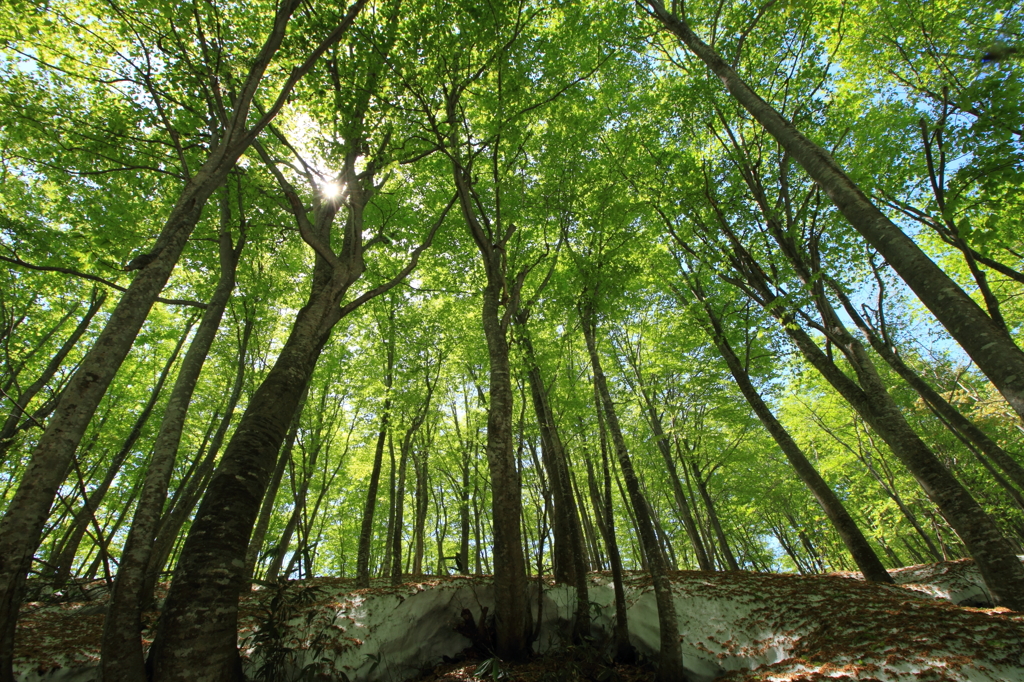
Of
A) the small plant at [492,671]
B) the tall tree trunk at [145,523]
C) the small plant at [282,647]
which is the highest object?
the tall tree trunk at [145,523]

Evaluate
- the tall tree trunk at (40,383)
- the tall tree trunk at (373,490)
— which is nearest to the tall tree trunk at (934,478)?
the tall tree trunk at (373,490)

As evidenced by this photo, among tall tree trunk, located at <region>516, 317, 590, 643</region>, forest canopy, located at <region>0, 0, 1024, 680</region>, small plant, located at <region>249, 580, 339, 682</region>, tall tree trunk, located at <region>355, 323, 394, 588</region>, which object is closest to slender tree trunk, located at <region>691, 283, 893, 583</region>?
forest canopy, located at <region>0, 0, 1024, 680</region>

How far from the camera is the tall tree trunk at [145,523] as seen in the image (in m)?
3.37

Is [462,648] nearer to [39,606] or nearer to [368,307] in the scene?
[39,606]

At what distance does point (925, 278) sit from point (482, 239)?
6.53 meters

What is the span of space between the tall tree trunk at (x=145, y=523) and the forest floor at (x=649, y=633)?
4.49ft

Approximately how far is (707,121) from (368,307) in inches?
431

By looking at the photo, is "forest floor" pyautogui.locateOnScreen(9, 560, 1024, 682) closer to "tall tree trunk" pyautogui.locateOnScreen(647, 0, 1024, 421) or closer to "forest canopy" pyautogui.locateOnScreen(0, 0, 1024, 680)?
"forest canopy" pyautogui.locateOnScreen(0, 0, 1024, 680)

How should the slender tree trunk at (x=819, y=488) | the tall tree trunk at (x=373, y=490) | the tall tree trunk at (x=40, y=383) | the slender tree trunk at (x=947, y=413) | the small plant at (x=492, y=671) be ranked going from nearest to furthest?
the small plant at (x=492, y=671) < the slender tree trunk at (x=947, y=413) < the slender tree trunk at (x=819, y=488) < the tall tree trunk at (x=40, y=383) < the tall tree trunk at (x=373, y=490)

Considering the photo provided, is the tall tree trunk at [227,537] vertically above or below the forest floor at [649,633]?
above

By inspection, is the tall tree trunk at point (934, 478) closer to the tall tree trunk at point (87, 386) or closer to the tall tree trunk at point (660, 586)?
the tall tree trunk at point (660, 586)

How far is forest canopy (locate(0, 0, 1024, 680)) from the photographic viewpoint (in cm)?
416

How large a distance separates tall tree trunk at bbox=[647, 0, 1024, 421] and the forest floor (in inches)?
123

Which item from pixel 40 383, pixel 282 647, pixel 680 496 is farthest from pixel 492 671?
pixel 40 383
